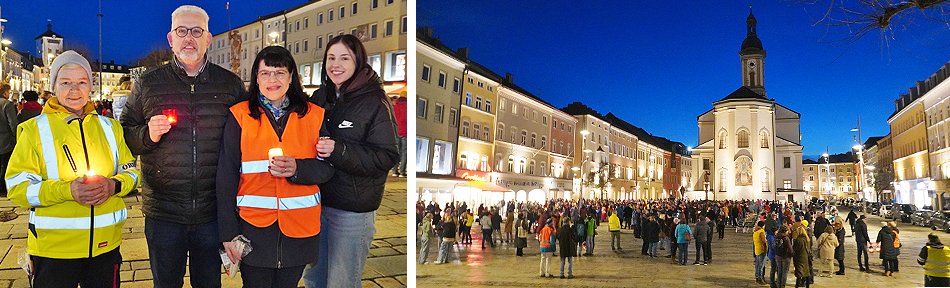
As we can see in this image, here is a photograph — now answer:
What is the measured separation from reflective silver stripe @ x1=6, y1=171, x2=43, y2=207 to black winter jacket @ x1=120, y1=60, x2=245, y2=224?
1.11 feet

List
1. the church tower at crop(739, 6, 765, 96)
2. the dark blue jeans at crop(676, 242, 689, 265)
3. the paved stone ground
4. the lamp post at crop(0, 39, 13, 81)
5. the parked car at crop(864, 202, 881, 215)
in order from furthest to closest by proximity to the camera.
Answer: the dark blue jeans at crop(676, 242, 689, 265)
the church tower at crop(739, 6, 765, 96)
the parked car at crop(864, 202, 881, 215)
the lamp post at crop(0, 39, 13, 81)
the paved stone ground

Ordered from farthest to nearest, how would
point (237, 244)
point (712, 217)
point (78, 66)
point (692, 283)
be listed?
point (712, 217) < point (692, 283) < point (78, 66) < point (237, 244)

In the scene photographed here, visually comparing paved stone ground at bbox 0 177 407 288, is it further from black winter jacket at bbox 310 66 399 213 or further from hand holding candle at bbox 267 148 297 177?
hand holding candle at bbox 267 148 297 177

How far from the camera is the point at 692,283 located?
18.3 ft

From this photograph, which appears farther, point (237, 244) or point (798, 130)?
point (798, 130)

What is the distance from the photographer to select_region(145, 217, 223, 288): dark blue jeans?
2.34 metres

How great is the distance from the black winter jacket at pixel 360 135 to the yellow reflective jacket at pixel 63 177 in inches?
31.3

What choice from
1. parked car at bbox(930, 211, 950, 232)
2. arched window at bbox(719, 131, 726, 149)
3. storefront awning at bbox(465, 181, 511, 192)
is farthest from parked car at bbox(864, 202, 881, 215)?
storefront awning at bbox(465, 181, 511, 192)

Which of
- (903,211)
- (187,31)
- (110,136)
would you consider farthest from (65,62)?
(903,211)

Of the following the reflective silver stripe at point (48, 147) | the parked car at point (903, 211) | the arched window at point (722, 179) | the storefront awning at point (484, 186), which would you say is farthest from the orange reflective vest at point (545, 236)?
the reflective silver stripe at point (48, 147)

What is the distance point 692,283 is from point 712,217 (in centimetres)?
122

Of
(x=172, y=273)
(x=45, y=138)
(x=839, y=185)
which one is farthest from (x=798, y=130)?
(x=45, y=138)

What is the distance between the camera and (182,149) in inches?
90.4

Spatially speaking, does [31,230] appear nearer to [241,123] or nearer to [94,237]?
[94,237]
